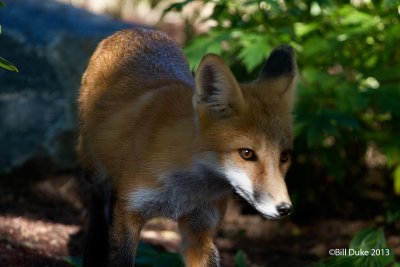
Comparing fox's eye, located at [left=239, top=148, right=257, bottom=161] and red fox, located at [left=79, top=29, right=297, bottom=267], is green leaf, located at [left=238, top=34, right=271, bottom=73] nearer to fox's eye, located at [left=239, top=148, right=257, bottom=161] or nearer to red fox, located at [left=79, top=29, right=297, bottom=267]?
red fox, located at [left=79, top=29, right=297, bottom=267]

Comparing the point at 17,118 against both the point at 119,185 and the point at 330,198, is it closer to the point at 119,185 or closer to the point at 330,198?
the point at 119,185

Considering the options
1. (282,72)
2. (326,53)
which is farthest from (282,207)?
(326,53)

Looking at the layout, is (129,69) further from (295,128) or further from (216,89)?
(295,128)

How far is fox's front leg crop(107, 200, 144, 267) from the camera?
3.85m

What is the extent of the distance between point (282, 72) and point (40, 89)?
3030 mm

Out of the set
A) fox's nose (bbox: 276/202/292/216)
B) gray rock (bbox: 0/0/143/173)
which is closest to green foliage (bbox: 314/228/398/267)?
fox's nose (bbox: 276/202/292/216)

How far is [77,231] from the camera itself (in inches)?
217

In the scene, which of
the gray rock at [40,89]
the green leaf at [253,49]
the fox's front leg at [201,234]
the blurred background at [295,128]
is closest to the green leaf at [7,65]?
the fox's front leg at [201,234]

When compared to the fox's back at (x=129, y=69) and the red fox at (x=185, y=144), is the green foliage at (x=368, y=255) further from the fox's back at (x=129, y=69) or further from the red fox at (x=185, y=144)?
the fox's back at (x=129, y=69)

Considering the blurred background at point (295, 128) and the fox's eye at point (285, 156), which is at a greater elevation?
the fox's eye at point (285, 156)

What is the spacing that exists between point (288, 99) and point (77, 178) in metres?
3.07

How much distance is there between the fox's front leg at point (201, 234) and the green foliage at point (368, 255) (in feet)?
2.69

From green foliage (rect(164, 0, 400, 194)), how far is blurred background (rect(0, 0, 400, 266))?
1 centimetres

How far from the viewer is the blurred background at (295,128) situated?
528cm
